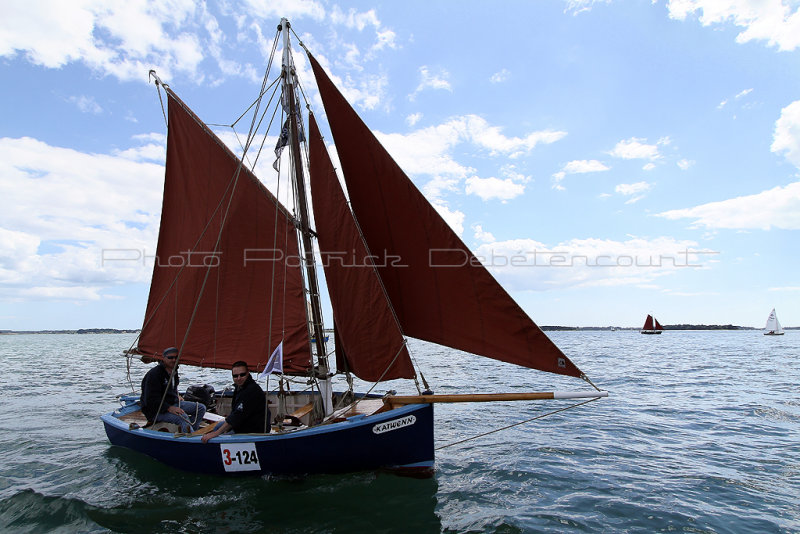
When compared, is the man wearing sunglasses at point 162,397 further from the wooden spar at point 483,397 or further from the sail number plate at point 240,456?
the wooden spar at point 483,397

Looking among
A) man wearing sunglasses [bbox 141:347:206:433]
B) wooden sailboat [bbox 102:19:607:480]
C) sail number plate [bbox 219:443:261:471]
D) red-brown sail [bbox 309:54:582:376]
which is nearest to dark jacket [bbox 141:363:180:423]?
man wearing sunglasses [bbox 141:347:206:433]

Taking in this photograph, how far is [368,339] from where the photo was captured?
8.86 metres

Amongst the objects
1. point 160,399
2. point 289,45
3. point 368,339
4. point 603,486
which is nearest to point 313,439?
→ point 368,339

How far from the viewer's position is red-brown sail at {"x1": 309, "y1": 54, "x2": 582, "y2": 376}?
309 inches

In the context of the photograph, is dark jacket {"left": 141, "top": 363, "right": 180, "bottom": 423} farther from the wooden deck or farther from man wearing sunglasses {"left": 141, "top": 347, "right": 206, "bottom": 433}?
the wooden deck

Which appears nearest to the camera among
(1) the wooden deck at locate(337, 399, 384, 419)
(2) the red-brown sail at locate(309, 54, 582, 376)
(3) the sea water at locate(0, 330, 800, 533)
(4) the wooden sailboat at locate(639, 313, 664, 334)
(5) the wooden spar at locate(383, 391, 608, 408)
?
(3) the sea water at locate(0, 330, 800, 533)

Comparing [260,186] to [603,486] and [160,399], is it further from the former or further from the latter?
[603,486]

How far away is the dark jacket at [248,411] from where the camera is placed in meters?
8.36

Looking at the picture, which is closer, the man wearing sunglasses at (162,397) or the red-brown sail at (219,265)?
the man wearing sunglasses at (162,397)

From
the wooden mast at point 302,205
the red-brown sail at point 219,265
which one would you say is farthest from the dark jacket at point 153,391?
the wooden mast at point 302,205

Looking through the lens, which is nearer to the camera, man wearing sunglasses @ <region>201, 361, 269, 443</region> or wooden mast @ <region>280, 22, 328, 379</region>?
man wearing sunglasses @ <region>201, 361, 269, 443</region>

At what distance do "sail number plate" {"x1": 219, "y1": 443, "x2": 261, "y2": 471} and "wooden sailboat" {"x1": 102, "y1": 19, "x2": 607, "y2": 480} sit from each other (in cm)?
3

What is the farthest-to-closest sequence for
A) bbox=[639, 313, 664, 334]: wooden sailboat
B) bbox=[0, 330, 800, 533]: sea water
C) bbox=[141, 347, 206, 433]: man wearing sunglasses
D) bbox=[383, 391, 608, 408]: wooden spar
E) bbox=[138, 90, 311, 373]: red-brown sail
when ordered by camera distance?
bbox=[639, 313, 664, 334]: wooden sailboat < bbox=[138, 90, 311, 373]: red-brown sail < bbox=[141, 347, 206, 433]: man wearing sunglasses < bbox=[383, 391, 608, 408]: wooden spar < bbox=[0, 330, 800, 533]: sea water

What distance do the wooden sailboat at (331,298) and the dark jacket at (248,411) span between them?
11.2 inches
